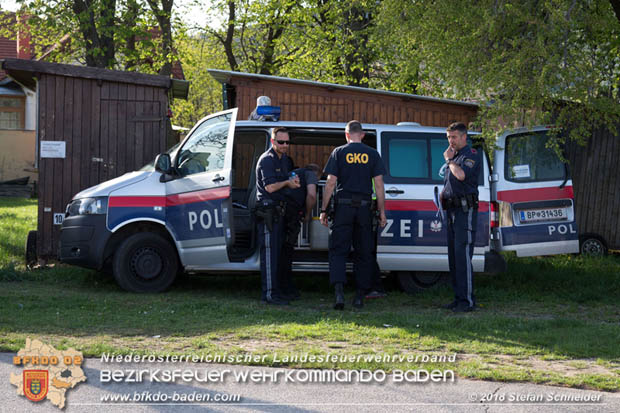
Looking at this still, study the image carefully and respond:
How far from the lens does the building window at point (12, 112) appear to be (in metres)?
33.8

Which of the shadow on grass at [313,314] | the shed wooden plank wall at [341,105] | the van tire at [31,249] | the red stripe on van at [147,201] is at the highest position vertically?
the shed wooden plank wall at [341,105]

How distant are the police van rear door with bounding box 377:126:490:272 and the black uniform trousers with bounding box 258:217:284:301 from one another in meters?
1.20

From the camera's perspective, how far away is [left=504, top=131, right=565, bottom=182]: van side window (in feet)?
29.6

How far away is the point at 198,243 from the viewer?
316 inches

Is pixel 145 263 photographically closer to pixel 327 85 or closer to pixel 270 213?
pixel 270 213

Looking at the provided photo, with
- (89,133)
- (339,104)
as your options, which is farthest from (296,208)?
(89,133)

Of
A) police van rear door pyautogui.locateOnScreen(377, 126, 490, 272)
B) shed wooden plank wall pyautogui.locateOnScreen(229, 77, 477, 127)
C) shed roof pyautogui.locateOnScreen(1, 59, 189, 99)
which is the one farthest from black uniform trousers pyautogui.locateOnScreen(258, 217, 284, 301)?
shed roof pyautogui.locateOnScreen(1, 59, 189, 99)

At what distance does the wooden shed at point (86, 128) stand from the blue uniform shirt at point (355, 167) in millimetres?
3714

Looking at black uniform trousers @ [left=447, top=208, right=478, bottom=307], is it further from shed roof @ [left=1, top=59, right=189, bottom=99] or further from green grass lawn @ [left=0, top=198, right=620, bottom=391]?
shed roof @ [left=1, top=59, right=189, bottom=99]

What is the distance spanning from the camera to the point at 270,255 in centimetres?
770

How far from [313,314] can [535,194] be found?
138 inches

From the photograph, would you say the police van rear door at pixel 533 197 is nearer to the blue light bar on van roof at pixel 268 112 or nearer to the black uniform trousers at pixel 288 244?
the black uniform trousers at pixel 288 244

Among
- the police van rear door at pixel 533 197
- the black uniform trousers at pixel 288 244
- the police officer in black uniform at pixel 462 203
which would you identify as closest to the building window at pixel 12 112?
the black uniform trousers at pixel 288 244

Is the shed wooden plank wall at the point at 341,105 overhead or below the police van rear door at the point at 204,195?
overhead
